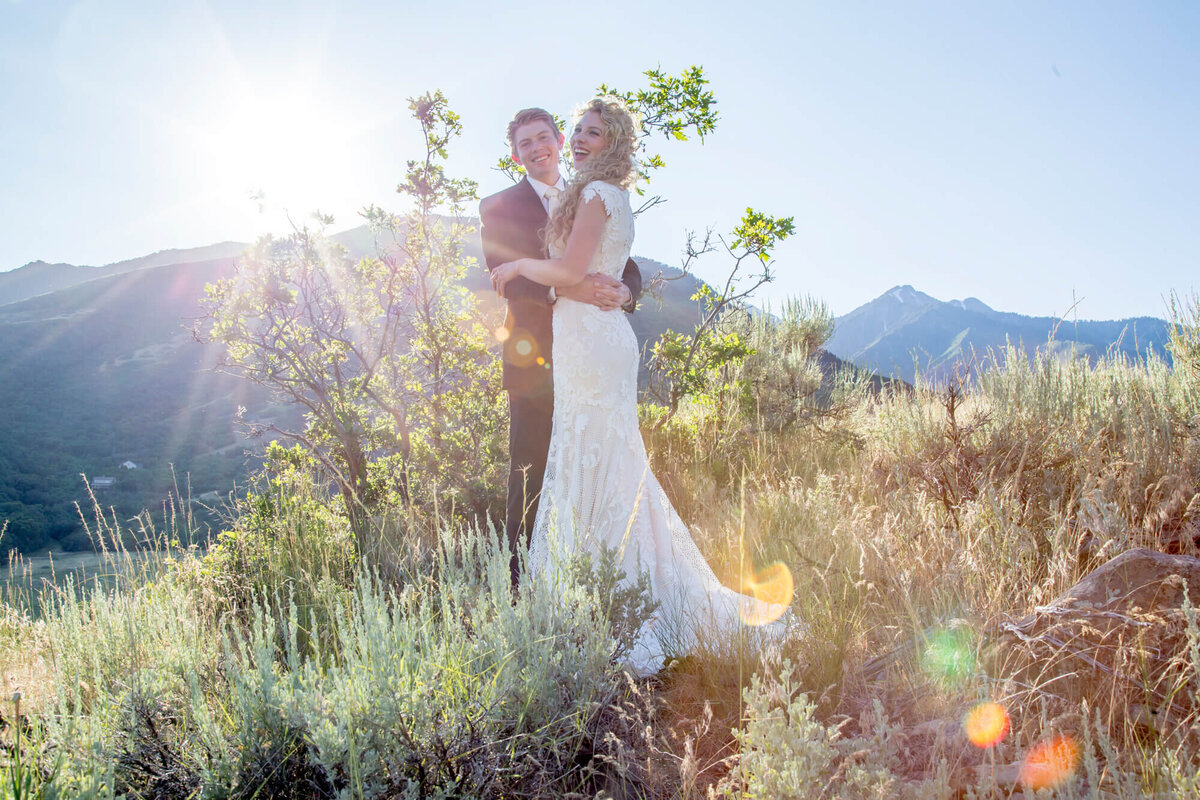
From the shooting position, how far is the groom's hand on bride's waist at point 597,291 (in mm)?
3166

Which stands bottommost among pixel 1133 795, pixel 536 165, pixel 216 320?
pixel 1133 795

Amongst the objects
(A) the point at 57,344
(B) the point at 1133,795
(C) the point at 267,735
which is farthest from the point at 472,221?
(A) the point at 57,344

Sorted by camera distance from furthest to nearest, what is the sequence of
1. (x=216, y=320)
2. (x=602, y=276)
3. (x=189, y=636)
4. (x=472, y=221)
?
1. (x=472, y=221)
2. (x=216, y=320)
3. (x=602, y=276)
4. (x=189, y=636)

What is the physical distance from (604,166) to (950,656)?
2.50 meters

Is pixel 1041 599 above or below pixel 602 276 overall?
below

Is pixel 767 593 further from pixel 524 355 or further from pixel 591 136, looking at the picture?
pixel 591 136

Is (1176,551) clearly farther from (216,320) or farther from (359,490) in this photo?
(216,320)

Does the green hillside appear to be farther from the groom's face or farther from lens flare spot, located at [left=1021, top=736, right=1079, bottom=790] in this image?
lens flare spot, located at [left=1021, top=736, right=1079, bottom=790]

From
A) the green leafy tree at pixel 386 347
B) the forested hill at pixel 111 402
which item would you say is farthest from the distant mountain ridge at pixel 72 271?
the green leafy tree at pixel 386 347

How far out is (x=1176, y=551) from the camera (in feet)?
9.77

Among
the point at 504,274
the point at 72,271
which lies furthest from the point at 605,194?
the point at 72,271

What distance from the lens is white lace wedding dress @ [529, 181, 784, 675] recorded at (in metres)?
3.17

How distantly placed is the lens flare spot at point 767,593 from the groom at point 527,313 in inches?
47.2

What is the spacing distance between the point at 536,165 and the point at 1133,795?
3573mm
